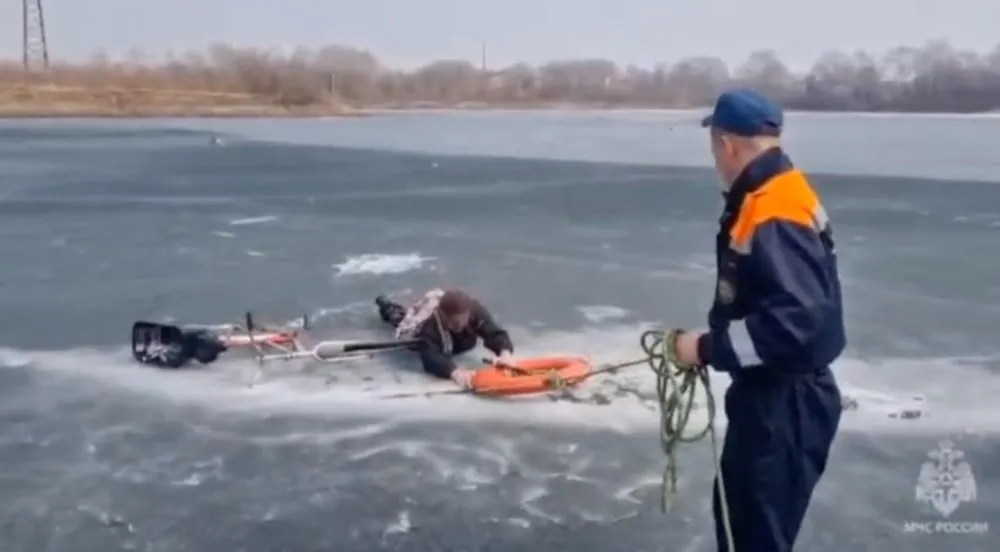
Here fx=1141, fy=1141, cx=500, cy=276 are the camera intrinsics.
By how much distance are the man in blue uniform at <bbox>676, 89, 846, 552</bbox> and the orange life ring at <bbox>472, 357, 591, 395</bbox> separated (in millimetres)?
1979

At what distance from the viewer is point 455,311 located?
466 cm

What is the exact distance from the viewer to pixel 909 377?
4395 mm

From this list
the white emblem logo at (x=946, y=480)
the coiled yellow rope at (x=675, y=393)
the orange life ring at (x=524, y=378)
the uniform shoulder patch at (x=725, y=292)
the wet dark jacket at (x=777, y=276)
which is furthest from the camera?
the orange life ring at (x=524, y=378)

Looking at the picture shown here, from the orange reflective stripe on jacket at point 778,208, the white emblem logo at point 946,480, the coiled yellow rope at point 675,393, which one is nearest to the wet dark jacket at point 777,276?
the orange reflective stripe on jacket at point 778,208

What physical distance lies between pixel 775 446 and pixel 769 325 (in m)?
0.27

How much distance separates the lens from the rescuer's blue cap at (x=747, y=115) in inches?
80.4

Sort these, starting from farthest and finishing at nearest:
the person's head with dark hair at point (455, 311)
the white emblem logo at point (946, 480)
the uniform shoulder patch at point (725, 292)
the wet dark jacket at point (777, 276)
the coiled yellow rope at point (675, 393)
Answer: the person's head with dark hair at point (455, 311) < the white emblem logo at point (946, 480) < the coiled yellow rope at point (675, 393) < the uniform shoulder patch at point (725, 292) < the wet dark jacket at point (777, 276)

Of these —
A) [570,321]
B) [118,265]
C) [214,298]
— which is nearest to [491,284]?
[570,321]

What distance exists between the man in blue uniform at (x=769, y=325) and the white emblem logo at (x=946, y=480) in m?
1.24

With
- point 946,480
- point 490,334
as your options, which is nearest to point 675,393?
point 946,480

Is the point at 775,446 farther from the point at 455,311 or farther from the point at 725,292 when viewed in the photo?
the point at 455,311

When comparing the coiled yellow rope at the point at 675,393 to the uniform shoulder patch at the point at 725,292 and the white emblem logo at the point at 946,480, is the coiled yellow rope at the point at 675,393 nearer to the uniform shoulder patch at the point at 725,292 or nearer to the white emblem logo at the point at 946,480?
the uniform shoulder patch at the point at 725,292

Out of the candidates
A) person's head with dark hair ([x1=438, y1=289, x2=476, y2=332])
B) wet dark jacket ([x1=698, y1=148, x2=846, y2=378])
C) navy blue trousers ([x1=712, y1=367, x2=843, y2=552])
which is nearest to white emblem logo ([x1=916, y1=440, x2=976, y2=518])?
navy blue trousers ([x1=712, y1=367, x2=843, y2=552])

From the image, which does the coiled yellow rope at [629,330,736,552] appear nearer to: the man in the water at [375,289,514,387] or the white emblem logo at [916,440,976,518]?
the white emblem logo at [916,440,976,518]
